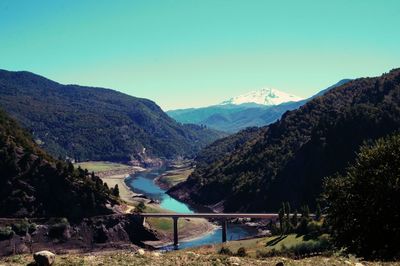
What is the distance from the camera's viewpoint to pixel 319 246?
111 m

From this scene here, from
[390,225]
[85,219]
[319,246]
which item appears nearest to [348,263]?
[390,225]

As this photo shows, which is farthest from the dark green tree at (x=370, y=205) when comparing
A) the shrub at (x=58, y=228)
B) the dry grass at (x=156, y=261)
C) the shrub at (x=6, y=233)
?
the shrub at (x=6, y=233)

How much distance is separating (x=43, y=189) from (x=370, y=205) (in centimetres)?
15876

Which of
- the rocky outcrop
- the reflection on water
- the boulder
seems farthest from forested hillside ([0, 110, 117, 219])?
the boulder

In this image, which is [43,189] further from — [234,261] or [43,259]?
[234,261]

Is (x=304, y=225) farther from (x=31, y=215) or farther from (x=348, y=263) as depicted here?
(x=348, y=263)

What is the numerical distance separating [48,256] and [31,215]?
6105 inches

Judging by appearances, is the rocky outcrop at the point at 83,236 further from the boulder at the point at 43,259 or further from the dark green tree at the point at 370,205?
the boulder at the point at 43,259

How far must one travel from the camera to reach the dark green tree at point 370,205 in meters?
44.5

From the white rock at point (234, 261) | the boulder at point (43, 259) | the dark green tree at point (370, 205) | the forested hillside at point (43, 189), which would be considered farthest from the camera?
the forested hillside at point (43, 189)

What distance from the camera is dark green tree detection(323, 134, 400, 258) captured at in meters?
44.5

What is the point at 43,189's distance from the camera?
182125 millimetres

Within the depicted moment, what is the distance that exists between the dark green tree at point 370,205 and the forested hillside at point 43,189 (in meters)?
141

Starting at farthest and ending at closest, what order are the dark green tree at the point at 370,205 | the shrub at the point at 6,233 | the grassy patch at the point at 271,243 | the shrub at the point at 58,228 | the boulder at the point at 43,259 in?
the shrub at the point at 58,228, the shrub at the point at 6,233, the grassy patch at the point at 271,243, the dark green tree at the point at 370,205, the boulder at the point at 43,259
